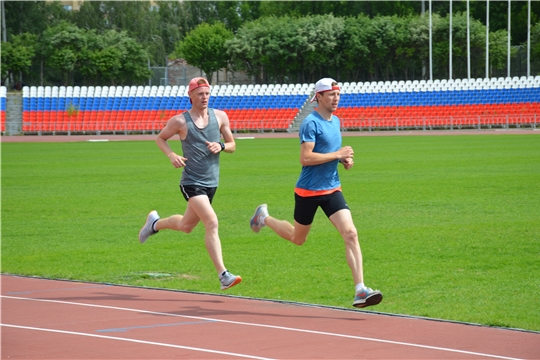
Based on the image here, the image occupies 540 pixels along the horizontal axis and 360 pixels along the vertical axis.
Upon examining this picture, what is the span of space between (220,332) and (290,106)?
54.0m

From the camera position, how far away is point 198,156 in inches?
384

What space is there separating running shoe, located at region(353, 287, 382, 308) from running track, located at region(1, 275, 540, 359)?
0.13 metres

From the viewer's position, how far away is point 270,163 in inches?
1201

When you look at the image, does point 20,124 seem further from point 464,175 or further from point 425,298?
point 425,298

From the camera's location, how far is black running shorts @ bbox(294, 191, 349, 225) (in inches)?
353

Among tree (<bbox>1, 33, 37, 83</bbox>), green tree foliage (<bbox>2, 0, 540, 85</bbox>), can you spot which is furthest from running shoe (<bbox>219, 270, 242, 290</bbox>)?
tree (<bbox>1, 33, 37, 83</bbox>)

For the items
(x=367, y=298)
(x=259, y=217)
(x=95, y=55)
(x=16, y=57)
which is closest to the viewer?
(x=367, y=298)

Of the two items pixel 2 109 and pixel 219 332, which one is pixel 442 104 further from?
pixel 219 332

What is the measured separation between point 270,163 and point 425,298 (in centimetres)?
2142

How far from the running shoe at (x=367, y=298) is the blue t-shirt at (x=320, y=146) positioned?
1178 mm

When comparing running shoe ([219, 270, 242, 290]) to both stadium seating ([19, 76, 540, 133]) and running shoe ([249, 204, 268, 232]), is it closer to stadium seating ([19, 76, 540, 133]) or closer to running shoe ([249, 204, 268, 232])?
running shoe ([249, 204, 268, 232])

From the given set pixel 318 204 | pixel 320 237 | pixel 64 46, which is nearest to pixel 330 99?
pixel 318 204

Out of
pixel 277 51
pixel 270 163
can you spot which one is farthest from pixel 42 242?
pixel 277 51

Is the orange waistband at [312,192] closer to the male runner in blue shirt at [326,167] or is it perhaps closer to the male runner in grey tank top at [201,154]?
the male runner in blue shirt at [326,167]
